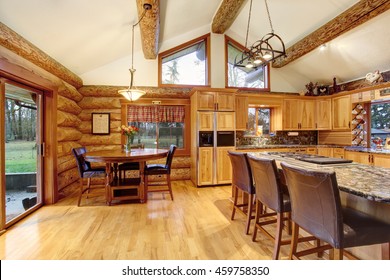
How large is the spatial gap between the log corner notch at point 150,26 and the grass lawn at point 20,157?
8.48ft

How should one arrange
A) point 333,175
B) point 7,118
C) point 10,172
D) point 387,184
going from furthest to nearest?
point 10,172 → point 7,118 → point 387,184 → point 333,175

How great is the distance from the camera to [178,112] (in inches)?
196

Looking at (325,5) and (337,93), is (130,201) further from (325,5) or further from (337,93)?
(337,93)

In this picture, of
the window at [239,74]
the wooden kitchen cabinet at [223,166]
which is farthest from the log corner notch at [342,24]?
the wooden kitchen cabinet at [223,166]

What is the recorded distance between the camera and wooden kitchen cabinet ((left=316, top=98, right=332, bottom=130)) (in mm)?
5211

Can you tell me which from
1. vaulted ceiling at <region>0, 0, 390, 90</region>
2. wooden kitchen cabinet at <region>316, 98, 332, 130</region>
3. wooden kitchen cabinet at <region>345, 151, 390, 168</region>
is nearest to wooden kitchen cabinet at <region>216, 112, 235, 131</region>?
vaulted ceiling at <region>0, 0, 390, 90</region>

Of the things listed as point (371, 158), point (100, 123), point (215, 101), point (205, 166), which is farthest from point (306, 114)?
point (100, 123)

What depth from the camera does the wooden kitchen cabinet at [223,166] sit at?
4480mm

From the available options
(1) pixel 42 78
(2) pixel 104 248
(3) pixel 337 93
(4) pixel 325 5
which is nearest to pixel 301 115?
(3) pixel 337 93

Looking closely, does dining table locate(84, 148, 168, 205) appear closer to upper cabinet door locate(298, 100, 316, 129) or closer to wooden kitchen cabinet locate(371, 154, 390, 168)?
upper cabinet door locate(298, 100, 316, 129)

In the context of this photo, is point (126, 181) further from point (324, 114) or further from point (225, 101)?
point (324, 114)

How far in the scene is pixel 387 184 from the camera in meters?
1.37

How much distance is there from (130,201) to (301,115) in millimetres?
4678

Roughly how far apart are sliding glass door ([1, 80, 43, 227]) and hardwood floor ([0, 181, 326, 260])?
0.34 metres
